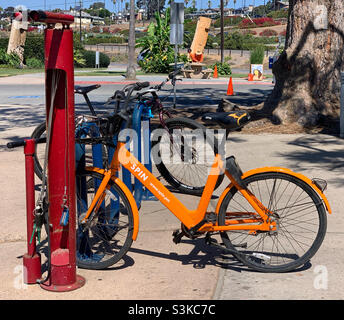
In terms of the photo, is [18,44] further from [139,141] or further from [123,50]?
[123,50]

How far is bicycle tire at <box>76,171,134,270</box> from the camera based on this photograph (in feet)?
15.3

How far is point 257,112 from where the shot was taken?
12984 millimetres

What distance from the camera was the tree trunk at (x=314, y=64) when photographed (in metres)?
11.7

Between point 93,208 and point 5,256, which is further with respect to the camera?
point 5,256

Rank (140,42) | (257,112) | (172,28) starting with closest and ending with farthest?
1. (257,112)
2. (172,28)
3. (140,42)

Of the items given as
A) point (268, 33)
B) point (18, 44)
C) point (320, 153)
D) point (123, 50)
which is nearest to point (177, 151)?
point (320, 153)

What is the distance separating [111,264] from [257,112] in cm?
876

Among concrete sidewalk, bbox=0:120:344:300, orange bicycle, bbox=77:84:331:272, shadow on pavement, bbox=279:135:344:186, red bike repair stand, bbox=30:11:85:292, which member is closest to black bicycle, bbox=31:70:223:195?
concrete sidewalk, bbox=0:120:344:300

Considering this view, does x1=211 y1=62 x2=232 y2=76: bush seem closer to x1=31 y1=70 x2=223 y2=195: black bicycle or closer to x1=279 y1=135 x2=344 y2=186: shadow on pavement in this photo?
x1=279 y1=135 x2=344 y2=186: shadow on pavement

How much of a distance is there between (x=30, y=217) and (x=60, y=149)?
546mm

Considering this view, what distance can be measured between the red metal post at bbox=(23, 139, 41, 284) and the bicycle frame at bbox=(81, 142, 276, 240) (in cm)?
51

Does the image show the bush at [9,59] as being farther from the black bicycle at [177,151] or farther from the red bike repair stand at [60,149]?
the red bike repair stand at [60,149]
